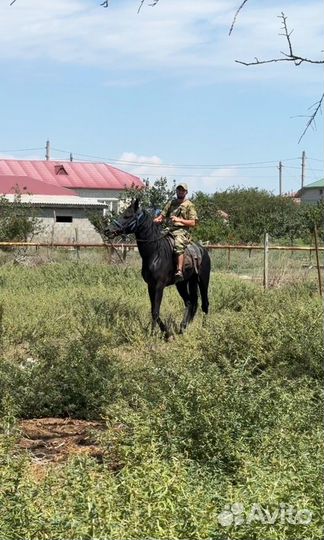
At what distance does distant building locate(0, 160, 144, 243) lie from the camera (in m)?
45.7

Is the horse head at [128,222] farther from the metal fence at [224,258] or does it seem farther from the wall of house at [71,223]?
the wall of house at [71,223]

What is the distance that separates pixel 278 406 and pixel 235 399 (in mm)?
283

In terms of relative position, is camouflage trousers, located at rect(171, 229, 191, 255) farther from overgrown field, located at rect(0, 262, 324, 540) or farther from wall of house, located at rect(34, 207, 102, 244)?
wall of house, located at rect(34, 207, 102, 244)

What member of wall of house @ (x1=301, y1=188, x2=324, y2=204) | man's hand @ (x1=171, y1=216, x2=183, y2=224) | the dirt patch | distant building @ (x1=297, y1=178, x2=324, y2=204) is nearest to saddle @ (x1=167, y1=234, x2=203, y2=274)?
man's hand @ (x1=171, y1=216, x2=183, y2=224)

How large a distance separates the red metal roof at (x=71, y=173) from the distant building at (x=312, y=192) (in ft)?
117

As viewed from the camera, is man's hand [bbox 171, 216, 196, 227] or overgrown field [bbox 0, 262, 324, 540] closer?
overgrown field [bbox 0, 262, 324, 540]

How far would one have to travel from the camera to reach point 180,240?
45.2 ft

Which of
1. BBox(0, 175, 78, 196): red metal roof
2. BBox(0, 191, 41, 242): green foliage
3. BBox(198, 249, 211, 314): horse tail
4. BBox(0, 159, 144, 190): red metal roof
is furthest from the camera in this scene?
BBox(0, 159, 144, 190): red metal roof

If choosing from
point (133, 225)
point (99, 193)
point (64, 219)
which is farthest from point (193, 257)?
point (99, 193)

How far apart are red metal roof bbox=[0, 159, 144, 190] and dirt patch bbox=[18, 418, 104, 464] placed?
53.4 meters

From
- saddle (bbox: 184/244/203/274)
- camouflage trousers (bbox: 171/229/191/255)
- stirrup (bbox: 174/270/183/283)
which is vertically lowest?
stirrup (bbox: 174/270/183/283)

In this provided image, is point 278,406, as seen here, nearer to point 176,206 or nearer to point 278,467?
point 278,467

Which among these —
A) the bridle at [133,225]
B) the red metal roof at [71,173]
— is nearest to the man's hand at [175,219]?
the bridle at [133,225]

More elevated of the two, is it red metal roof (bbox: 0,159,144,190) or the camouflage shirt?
red metal roof (bbox: 0,159,144,190)
